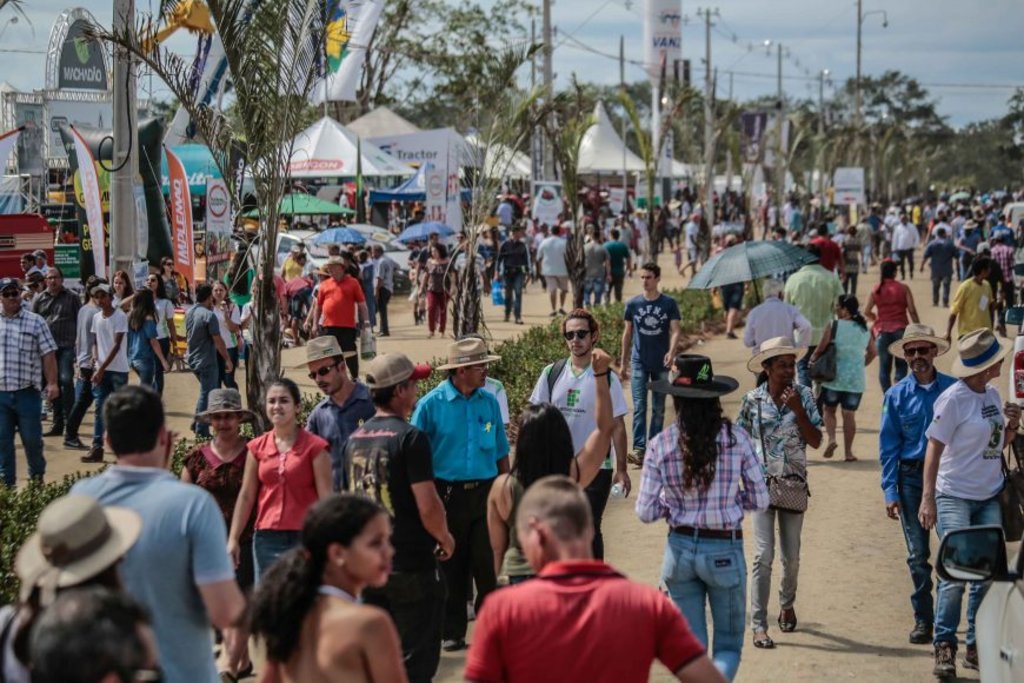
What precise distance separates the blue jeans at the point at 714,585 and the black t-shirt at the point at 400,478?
112 cm

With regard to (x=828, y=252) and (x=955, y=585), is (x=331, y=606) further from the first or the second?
(x=828, y=252)

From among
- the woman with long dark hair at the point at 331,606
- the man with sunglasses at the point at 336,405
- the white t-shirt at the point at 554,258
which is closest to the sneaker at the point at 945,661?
the man with sunglasses at the point at 336,405

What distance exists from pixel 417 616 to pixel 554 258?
1911 centimetres

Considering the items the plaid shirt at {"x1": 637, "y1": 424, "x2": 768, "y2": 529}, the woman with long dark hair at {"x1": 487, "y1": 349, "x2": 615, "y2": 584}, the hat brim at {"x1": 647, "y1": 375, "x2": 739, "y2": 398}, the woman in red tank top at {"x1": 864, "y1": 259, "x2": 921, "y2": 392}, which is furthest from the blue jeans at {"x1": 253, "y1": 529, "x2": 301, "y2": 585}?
the woman in red tank top at {"x1": 864, "y1": 259, "x2": 921, "y2": 392}

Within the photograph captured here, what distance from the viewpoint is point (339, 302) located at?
16109mm

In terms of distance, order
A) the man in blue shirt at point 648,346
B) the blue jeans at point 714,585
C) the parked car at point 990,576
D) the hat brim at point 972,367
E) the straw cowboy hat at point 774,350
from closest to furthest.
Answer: the parked car at point 990,576 < the blue jeans at point 714,585 < the hat brim at point 972,367 < the straw cowboy hat at point 774,350 < the man in blue shirt at point 648,346

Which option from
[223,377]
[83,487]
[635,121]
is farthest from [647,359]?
[635,121]

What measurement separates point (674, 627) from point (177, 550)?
5.03 ft

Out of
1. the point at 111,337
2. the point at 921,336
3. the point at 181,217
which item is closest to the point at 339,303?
the point at 111,337

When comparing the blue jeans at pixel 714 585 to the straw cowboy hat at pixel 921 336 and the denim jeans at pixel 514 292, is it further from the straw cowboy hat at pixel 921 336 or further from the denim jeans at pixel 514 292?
the denim jeans at pixel 514 292

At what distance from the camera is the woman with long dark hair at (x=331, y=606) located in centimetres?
377

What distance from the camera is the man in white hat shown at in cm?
623

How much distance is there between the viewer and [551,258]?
25141 millimetres

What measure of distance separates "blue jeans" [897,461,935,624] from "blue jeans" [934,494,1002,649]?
13.0 inches
